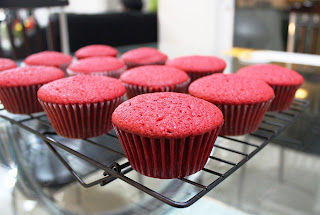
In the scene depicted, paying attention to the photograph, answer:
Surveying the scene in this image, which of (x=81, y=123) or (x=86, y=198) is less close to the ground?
(x=81, y=123)

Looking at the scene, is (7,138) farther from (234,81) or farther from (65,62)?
(234,81)

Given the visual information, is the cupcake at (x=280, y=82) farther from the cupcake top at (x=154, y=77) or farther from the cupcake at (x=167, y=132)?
the cupcake at (x=167, y=132)

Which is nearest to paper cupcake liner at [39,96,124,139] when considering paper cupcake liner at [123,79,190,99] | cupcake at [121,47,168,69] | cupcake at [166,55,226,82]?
paper cupcake liner at [123,79,190,99]

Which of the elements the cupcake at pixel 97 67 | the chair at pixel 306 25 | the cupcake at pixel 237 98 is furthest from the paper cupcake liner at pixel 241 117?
the chair at pixel 306 25

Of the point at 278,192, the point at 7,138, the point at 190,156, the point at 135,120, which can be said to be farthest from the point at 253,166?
the point at 7,138

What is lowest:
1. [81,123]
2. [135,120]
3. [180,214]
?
[180,214]

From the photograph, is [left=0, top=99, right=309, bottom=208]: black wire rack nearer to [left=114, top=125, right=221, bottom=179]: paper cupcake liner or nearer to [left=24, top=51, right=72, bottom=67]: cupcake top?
[left=114, top=125, right=221, bottom=179]: paper cupcake liner
